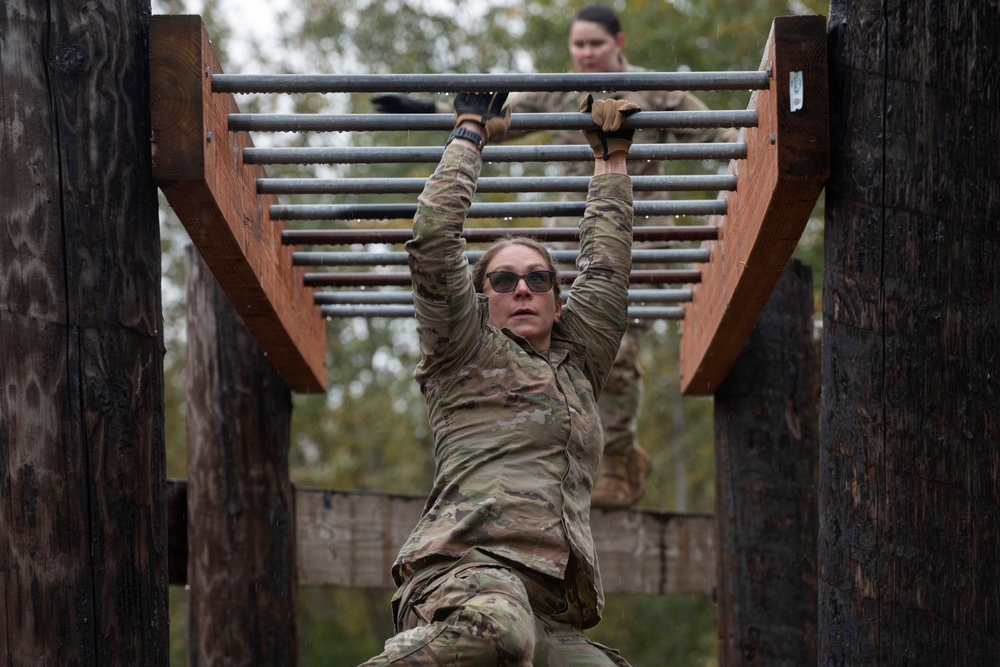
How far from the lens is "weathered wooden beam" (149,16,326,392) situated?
148 inches

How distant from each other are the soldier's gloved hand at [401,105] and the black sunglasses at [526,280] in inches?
21.4

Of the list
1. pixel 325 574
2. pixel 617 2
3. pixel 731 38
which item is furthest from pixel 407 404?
pixel 325 574

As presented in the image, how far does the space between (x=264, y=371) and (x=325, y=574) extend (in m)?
1.47

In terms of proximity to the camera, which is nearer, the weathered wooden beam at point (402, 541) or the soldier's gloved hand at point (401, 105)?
the soldier's gloved hand at point (401, 105)

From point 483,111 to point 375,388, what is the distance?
718 inches

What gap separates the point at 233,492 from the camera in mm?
6172

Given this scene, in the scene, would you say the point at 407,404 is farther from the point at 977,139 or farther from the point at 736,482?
the point at 977,139

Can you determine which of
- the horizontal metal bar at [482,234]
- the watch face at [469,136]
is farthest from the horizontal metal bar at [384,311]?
the watch face at [469,136]

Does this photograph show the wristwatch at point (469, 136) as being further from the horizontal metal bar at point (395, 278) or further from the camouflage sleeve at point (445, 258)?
the horizontal metal bar at point (395, 278)

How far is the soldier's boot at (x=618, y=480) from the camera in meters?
7.36

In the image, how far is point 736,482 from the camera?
6.20 meters

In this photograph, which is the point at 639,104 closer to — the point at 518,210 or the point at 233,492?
the point at 518,210

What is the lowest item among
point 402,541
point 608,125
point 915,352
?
point 402,541

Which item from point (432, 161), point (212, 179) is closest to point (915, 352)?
point (432, 161)
